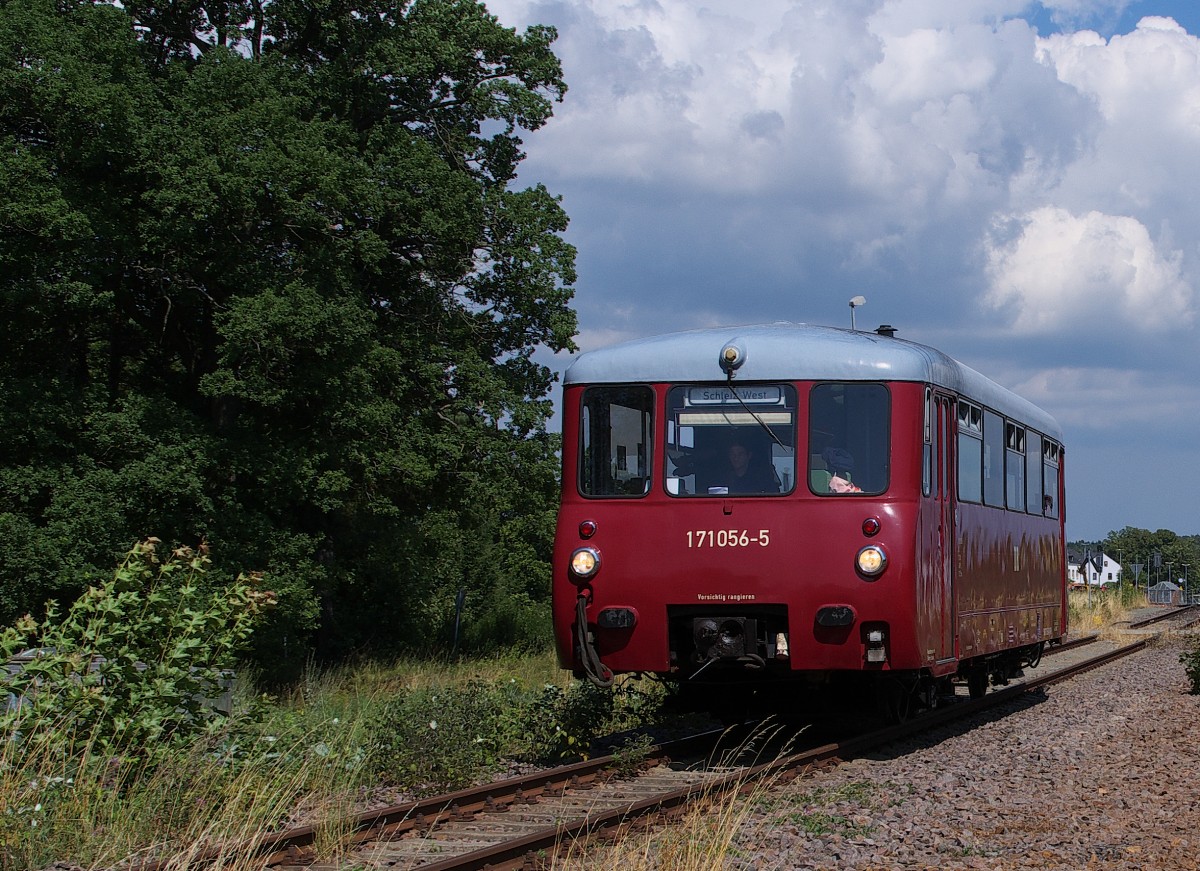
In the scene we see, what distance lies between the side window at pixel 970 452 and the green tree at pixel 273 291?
37.2 ft

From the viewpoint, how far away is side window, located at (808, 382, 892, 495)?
10.4 m

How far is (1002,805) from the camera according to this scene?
8.70 m

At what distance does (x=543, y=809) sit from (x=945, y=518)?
13.8 ft

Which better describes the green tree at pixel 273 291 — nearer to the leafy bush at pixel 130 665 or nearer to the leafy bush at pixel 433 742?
the leafy bush at pixel 433 742

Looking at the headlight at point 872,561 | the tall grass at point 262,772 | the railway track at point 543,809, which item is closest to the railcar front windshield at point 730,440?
the headlight at point 872,561

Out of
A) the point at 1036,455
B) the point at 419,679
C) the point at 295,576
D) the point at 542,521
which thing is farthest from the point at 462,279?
the point at 1036,455

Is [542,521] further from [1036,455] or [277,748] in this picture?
[277,748]

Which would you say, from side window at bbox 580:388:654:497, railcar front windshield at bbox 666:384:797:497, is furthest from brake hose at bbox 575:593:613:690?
railcar front windshield at bbox 666:384:797:497

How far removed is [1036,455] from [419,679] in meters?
9.19

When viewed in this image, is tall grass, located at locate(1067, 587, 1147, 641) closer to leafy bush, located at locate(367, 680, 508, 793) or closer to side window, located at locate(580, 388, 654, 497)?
side window, located at locate(580, 388, 654, 497)

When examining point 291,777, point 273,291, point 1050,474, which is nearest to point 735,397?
point 291,777

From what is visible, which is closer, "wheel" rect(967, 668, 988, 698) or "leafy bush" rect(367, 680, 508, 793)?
"leafy bush" rect(367, 680, 508, 793)

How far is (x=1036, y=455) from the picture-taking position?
15680mm

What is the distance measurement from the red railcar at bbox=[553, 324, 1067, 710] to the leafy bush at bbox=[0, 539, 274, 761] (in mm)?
2903
